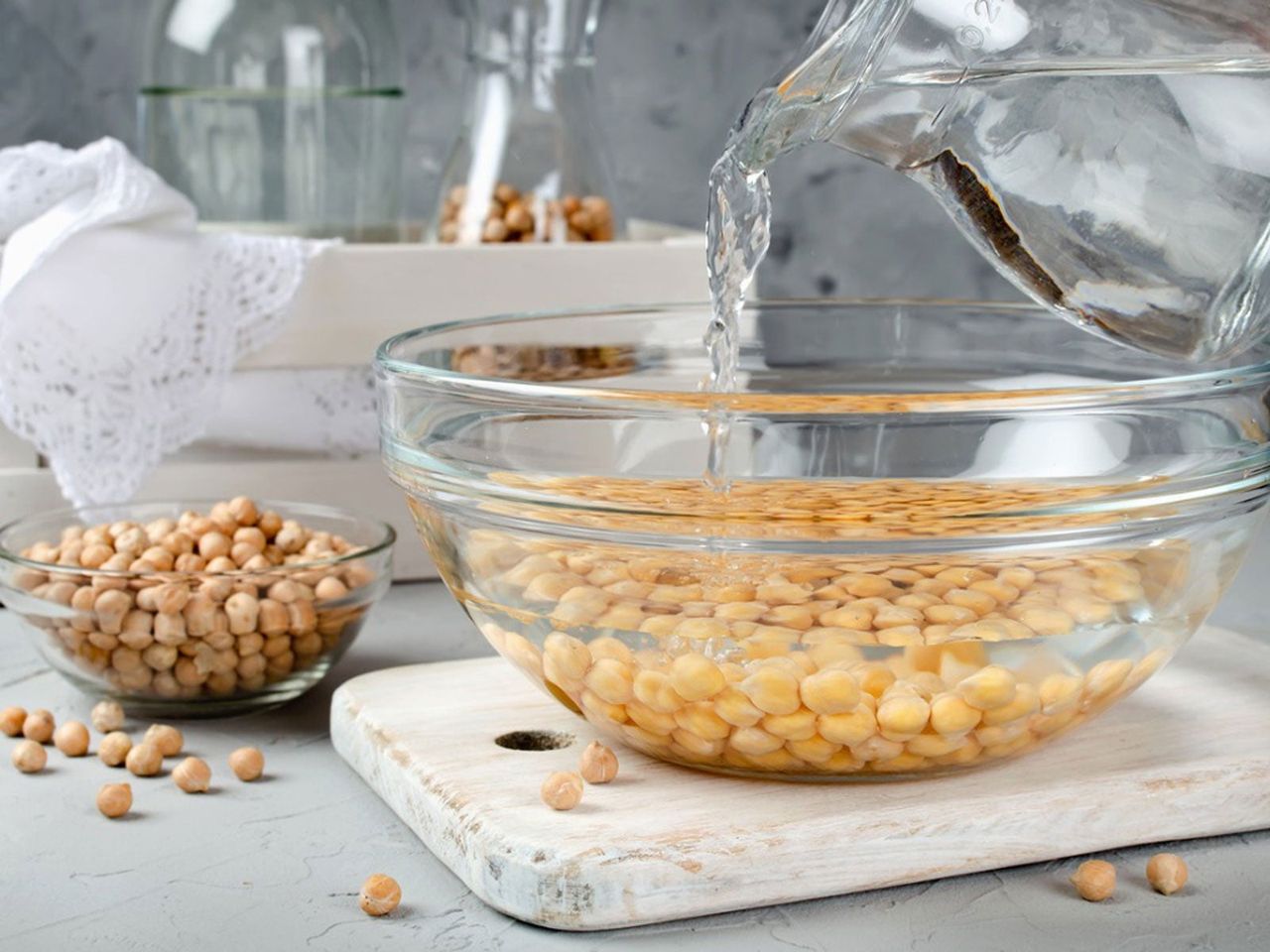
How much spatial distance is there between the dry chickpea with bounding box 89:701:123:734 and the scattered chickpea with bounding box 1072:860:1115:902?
45 centimetres

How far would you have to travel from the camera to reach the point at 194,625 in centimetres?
85

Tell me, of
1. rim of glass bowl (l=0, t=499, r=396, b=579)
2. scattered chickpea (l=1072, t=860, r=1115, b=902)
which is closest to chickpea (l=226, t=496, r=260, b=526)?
rim of glass bowl (l=0, t=499, r=396, b=579)

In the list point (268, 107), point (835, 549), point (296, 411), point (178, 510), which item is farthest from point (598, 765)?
point (268, 107)

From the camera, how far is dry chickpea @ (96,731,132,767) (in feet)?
2.66

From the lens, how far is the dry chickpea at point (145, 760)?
0.80 m

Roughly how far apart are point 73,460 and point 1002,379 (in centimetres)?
53

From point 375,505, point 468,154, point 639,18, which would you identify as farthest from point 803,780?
point 639,18

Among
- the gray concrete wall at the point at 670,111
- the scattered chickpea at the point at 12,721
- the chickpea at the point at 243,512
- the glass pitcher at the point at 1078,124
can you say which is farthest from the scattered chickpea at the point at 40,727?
the gray concrete wall at the point at 670,111

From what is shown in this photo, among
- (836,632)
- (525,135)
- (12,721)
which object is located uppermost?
(525,135)

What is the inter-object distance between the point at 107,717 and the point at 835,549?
39cm

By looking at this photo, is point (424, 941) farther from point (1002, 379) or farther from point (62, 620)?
point (1002, 379)

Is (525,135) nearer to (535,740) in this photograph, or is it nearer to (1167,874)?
(535,740)

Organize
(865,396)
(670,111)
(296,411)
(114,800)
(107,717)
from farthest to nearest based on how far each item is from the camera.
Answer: (670,111)
(296,411)
(107,717)
(114,800)
(865,396)

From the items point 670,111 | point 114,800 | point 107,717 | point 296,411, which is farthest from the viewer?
point 670,111
